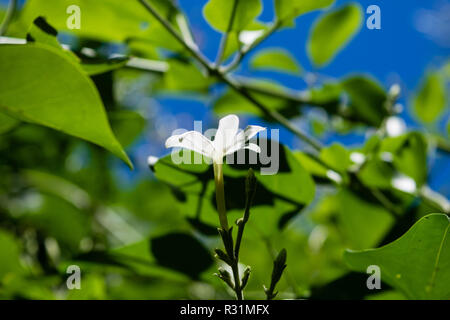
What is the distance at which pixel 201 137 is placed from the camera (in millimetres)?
651

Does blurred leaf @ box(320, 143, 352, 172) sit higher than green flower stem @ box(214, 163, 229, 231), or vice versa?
blurred leaf @ box(320, 143, 352, 172)

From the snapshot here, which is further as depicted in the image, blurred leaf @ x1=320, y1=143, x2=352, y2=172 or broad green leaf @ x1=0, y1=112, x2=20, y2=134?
blurred leaf @ x1=320, y1=143, x2=352, y2=172

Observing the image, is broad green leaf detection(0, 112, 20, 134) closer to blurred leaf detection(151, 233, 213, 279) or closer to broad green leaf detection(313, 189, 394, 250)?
blurred leaf detection(151, 233, 213, 279)

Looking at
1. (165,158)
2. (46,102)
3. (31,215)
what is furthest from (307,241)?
(46,102)

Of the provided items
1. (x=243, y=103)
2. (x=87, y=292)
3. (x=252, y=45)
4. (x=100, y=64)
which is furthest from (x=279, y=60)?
(x=87, y=292)

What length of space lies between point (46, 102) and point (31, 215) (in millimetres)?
1110

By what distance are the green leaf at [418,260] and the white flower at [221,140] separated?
25cm

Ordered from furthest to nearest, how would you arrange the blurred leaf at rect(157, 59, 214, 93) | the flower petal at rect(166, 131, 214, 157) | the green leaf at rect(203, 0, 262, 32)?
the blurred leaf at rect(157, 59, 214, 93), the green leaf at rect(203, 0, 262, 32), the flower petal at rect(166, 131, 214, 157)

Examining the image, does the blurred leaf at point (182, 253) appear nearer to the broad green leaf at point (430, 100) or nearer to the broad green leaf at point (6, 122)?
the broad green leaf at point (6, 122)

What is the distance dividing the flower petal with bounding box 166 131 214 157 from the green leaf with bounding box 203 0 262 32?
0.35 meters

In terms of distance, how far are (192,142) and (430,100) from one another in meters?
→ 1.14

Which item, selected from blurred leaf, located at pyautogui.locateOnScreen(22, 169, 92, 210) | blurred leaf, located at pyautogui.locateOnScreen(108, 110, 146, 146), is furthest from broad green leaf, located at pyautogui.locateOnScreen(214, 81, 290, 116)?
blurred leaf, located at pyautogui.locateOnScreen(22, 169, 92, 210)

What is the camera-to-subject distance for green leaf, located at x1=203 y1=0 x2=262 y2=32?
890mm
